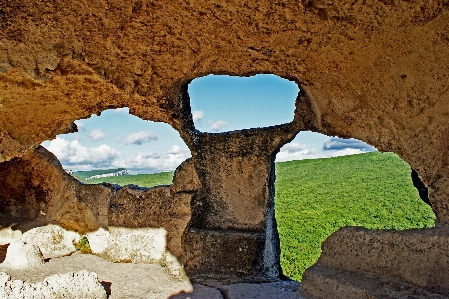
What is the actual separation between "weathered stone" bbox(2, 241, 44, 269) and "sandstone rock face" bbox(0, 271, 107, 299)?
1.22 meters

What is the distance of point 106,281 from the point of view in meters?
4.63

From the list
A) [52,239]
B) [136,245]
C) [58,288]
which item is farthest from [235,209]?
[52,239]

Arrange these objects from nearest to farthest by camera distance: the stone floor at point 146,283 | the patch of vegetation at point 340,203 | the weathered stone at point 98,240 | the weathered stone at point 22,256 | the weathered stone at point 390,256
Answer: the weathered stone at point 390,256 < the stone floor at point 146,283 < the weathered stone at point 22,256 < the weathered stone at point 98,240 < the patch of vegetation at point 340,203

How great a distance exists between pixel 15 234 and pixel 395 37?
18.7ft

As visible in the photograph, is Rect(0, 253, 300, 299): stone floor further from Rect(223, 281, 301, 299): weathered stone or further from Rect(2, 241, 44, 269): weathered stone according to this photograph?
Rect(2, 241, 44, 269): weathered stone

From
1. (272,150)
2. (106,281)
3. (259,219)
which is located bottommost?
(106,281)

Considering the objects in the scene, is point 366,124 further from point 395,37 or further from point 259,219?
point 259,219

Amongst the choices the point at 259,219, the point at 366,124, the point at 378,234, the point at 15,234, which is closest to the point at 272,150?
the point at 259,219

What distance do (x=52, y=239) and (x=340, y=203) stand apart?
309 inches

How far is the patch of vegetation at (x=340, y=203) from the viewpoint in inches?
368

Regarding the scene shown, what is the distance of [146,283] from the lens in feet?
14.9

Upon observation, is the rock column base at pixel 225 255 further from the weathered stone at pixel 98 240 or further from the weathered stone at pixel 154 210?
the weathered stone at pixel 98 240

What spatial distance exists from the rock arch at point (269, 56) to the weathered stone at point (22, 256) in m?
1.85

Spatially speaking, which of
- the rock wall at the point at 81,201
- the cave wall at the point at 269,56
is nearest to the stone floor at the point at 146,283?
the rock wall at the point at 81,201
